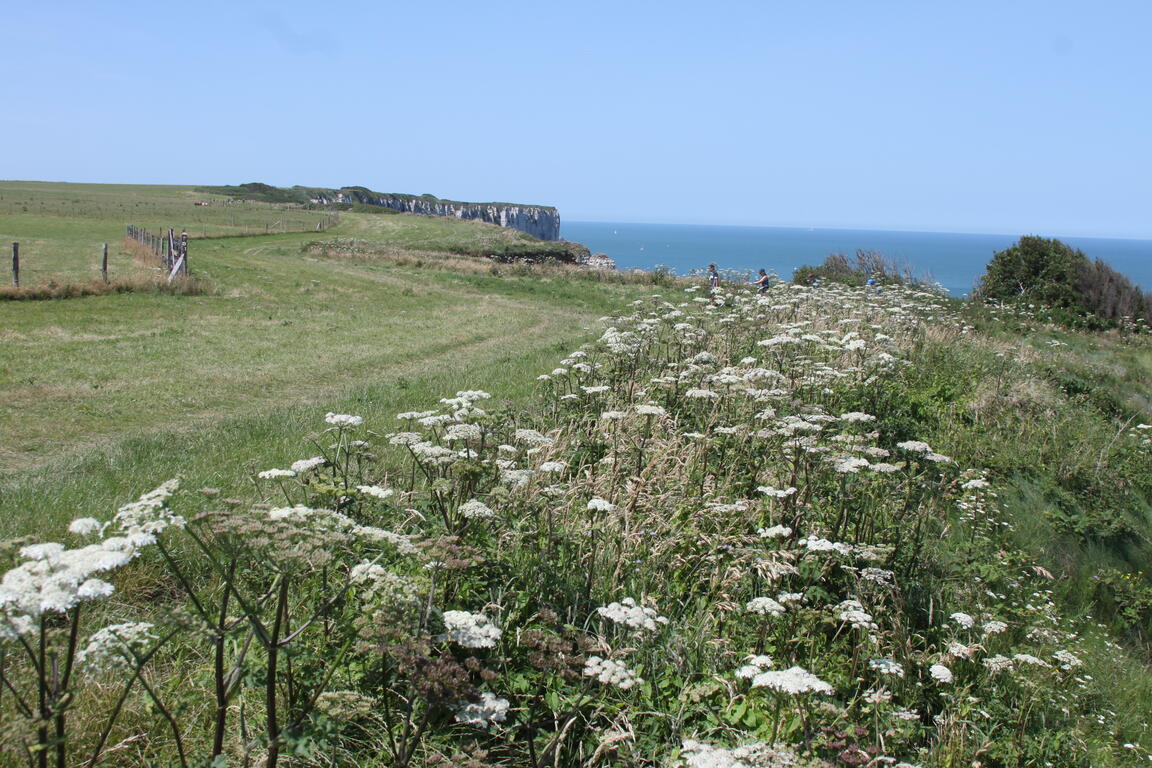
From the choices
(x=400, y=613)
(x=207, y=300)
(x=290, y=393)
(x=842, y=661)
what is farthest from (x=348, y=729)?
(x=207, y=300)

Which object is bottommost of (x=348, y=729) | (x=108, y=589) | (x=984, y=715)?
(x=984, y=715)

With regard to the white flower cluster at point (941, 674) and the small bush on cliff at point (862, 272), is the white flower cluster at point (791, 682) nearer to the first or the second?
the white flower cluster at point (941, 674)

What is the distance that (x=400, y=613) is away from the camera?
2.79 meters

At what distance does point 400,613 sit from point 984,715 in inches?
134

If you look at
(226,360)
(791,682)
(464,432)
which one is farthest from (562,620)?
(226,360)

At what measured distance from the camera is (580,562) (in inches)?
184

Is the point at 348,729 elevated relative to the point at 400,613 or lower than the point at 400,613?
lower

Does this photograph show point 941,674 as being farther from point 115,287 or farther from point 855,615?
point 115,287

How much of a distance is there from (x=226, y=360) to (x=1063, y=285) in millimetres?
27362

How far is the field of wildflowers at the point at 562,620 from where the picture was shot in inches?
106

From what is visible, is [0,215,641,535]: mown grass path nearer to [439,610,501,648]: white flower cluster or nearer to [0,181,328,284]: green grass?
[439,610,501,648]: white flower cluster

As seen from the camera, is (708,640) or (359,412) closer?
(708,640)

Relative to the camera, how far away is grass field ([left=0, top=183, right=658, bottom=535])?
7.42 m

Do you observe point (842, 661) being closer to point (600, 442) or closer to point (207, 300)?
point (600, 442)
